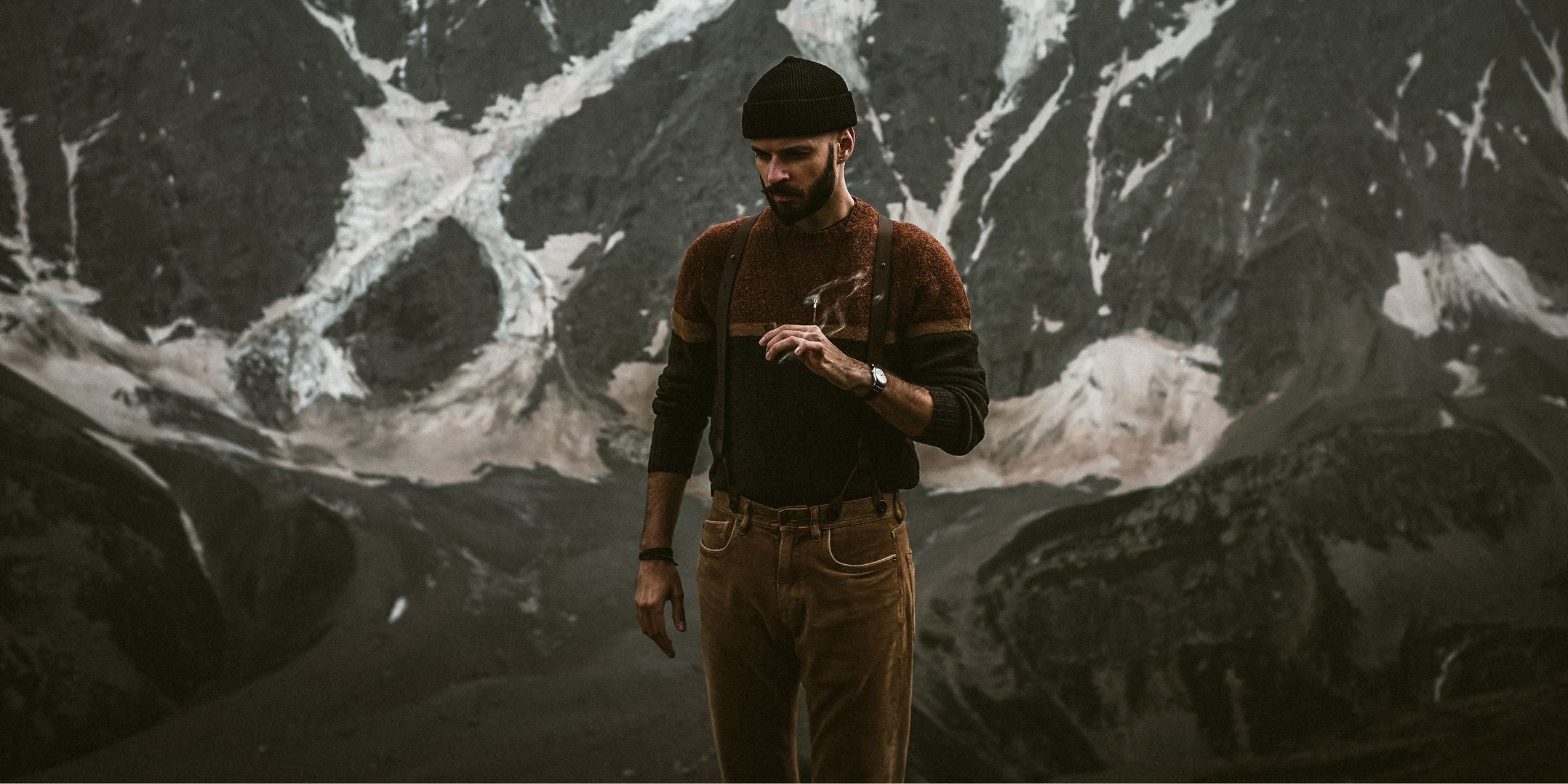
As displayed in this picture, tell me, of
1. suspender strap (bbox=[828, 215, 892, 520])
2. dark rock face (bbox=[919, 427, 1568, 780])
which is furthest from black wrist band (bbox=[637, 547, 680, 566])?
dark rock face (bbox=[919, 427, 1568, 780])

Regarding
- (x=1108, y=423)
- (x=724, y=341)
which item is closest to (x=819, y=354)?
(x=724, y=341)

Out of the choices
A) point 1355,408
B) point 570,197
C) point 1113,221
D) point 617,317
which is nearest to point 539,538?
point 617,317

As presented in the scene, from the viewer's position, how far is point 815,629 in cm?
151

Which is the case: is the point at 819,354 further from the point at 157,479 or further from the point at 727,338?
the point at 157,479

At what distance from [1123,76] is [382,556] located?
3.54 metres

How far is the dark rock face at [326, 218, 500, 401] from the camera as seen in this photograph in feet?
15.8

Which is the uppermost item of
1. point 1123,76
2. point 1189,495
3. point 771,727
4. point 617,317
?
point 1123,76

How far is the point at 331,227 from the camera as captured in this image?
502cm

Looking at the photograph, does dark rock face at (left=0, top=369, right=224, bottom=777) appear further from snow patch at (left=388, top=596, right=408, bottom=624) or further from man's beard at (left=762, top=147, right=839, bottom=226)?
man's beard at (left=762, top=147, right=839, bottom=226)

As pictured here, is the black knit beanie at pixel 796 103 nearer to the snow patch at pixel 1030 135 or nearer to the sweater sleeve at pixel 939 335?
the sweater sleeve at pixel 939 335

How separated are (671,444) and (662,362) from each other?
3.28 m

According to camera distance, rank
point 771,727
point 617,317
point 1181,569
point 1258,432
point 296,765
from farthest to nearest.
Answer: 1. point 617,317
2. point 1258,432
3. point 1181,569
4. point 296,765
5. point 771,727

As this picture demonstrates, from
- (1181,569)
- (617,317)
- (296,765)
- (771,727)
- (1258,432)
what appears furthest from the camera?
(617,317)

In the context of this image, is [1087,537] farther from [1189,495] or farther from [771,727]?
[771,727]
